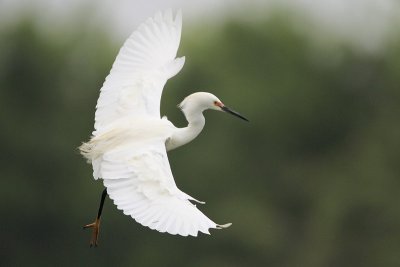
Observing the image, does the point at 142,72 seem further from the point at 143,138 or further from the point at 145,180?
the point at 145,180

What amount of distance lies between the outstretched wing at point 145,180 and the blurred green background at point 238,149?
1322 centimetres

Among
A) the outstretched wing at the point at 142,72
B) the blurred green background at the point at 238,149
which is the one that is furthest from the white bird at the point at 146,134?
the blurred green background at the point at 238,149

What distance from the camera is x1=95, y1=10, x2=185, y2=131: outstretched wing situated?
13281mm

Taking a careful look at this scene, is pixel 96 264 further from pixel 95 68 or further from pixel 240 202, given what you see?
pixel 95 68

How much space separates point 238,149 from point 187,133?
16.4 m

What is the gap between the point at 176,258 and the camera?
88.5ft

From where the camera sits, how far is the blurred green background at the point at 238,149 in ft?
89.0

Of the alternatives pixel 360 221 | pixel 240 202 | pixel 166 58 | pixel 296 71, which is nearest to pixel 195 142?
pixel 240 202

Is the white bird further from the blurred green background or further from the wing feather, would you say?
the blurred green background

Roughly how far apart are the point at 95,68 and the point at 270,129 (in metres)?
3.38

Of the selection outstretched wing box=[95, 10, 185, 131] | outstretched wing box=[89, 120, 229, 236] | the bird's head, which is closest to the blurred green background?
outstretched wing box=[95, 10, 185, 131]

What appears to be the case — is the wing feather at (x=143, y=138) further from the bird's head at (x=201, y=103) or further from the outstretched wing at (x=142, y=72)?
the bird's head at (x=201, y=103)

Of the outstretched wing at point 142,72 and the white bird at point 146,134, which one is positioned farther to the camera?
the outstretched wing at point 142,72

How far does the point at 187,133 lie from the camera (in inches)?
510
